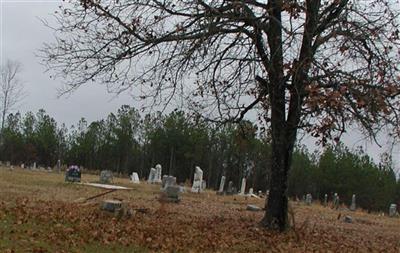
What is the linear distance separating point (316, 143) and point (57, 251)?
5.47m

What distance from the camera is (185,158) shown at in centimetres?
7469

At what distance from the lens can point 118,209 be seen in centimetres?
1283

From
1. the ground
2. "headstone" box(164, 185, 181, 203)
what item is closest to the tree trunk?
the ground

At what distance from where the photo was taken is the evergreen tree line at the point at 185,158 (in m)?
71.4

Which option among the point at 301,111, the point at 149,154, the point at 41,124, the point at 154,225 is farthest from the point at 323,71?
the point at 41,124

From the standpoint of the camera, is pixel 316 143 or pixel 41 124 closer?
pixel 316 143

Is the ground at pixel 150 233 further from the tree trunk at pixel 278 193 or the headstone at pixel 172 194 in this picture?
the headstone at pixel 172 194

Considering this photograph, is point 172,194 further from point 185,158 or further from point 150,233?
point 185,158

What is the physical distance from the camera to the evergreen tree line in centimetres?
7138

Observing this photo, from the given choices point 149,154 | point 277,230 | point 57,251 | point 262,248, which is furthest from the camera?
point 149,154

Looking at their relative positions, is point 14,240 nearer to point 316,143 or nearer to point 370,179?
point 316,143

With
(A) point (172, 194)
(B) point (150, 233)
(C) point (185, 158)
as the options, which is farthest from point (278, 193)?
(C) point (185, 158)

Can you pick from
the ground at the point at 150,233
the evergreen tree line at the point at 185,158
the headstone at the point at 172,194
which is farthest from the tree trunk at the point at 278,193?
the evergreen tree line at the point at 185,158

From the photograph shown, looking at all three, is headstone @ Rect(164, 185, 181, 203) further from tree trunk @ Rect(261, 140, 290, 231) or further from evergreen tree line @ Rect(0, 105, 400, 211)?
evergreen tree line @ Rect(0, 105, 400, 211)
